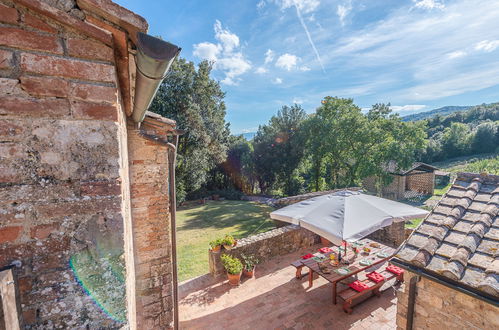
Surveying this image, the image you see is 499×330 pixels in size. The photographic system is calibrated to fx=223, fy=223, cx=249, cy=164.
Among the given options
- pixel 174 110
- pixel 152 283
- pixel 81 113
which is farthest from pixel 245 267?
pixel 174 110

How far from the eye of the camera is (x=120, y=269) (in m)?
1.35

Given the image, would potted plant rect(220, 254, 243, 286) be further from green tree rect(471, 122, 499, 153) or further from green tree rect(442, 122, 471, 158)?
green tree rect(471, 122, 499, 153)

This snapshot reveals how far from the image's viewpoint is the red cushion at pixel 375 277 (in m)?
5.65

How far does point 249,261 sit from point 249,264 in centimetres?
15

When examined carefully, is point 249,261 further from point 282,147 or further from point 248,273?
point 282,147

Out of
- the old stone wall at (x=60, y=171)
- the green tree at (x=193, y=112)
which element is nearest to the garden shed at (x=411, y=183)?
the green tree at (x=193, y=112)

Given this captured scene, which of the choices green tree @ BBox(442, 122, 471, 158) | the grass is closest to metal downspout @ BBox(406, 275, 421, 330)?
the grass

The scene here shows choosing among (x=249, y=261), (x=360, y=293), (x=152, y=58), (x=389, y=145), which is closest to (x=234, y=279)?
(x=249, y=261)

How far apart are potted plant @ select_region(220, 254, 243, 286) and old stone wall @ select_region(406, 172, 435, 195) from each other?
27.2 metres

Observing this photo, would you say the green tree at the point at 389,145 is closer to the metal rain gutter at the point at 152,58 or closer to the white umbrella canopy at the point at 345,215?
the white umbrella canopy at the point at 345,215

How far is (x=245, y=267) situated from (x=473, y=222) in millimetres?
5436

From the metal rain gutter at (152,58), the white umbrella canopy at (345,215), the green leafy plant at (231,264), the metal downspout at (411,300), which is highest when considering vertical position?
the metal rain gutter at (152,58)

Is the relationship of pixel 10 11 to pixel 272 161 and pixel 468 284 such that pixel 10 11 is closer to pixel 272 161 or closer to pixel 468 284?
pixel 468 284

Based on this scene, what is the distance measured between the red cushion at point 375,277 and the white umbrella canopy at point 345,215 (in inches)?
58.3
